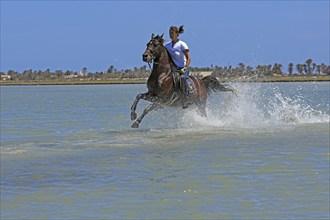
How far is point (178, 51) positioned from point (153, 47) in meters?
1.11

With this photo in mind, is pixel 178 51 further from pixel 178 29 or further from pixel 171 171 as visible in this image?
pixel 171 171

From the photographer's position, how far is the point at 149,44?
17594mm

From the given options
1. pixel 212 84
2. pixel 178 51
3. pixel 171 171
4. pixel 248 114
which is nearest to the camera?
pixel 171 171

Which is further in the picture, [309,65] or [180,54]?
[309,65]

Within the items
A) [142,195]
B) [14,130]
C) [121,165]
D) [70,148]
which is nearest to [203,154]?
[121,165]

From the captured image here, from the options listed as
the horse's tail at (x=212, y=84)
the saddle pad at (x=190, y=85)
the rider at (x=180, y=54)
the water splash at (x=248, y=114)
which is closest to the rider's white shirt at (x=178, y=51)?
the rider at (x=180, y=54)

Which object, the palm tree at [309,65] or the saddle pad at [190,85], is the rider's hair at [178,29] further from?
the palm tree at [309,65]

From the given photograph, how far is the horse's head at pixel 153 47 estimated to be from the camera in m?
17.3

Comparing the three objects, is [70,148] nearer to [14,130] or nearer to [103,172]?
[103,172]

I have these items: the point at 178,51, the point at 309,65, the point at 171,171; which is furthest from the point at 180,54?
the point at 309,65

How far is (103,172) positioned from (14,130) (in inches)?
410

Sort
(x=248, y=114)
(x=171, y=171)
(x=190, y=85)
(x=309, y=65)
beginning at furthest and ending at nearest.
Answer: (x=309, y=65) < (x=248, y=114) < (x=190, y=85) < (x=171, y=171)

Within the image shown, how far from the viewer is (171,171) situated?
11727 millimetres

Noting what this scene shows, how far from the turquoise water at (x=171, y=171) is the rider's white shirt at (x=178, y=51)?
1466 mm
